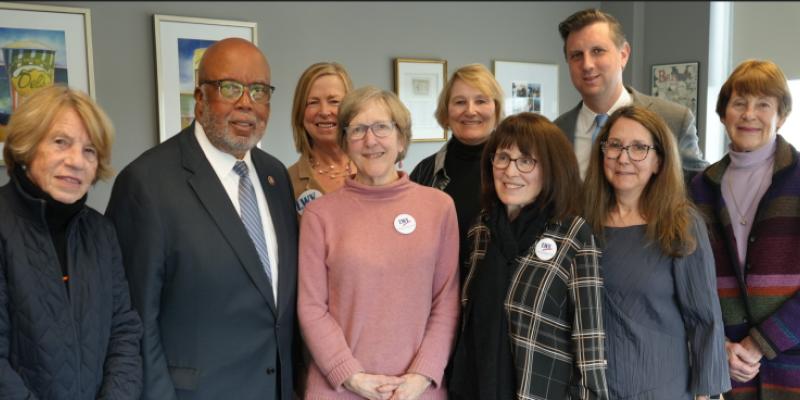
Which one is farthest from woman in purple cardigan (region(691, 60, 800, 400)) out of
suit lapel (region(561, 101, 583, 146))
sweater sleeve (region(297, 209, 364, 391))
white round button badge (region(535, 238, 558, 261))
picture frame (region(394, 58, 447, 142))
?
picture frame (region(394, 58, 447, 142))

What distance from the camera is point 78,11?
337 cm

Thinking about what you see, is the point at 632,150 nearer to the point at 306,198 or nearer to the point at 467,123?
the point at 467,123

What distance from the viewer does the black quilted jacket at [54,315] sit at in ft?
4.46

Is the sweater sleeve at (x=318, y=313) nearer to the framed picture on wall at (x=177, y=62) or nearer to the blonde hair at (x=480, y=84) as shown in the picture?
the blonde hair at (x=480, y=84)

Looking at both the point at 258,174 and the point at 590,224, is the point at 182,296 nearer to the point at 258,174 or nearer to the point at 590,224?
the point at 258,174

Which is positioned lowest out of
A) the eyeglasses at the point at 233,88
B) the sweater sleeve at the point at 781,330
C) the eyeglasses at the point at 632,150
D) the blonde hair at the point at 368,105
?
the sweater sleeve at the point at 781,330

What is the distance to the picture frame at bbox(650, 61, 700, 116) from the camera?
16.2 ft

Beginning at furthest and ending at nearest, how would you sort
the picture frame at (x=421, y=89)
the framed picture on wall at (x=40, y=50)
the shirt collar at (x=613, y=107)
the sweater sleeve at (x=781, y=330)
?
the picture frame at (x=421, y=89) → the framed picture on wall at (x=40, y=50) → the shirt collar at (x=613, y=107) → the sweater sleeve at (x=781, y=330)

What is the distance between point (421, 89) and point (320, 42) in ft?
3.03

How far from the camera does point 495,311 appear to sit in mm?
1758

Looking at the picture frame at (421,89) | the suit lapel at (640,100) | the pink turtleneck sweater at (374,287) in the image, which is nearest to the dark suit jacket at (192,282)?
the pink turtleneck sweater at (374,287)

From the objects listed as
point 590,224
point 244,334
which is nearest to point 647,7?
point 590,224

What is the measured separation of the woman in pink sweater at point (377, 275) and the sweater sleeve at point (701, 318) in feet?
2.28

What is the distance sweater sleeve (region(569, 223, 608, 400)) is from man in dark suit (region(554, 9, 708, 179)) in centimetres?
87
